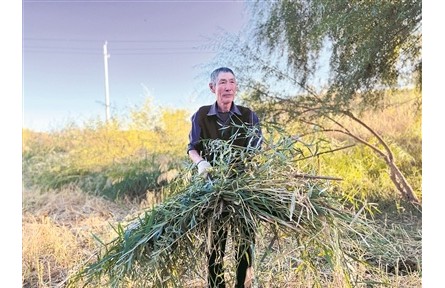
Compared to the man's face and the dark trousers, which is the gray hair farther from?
the dark trousers

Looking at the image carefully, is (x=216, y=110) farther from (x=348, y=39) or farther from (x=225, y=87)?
(x=348, y=39)

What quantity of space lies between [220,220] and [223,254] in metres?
0.21


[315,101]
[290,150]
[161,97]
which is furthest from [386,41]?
[161,97]

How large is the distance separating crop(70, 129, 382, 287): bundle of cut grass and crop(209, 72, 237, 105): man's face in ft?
0.81

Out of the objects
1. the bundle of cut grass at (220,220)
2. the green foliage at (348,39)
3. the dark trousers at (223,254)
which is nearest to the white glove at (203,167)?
the bundle of cut grass at (220,220)

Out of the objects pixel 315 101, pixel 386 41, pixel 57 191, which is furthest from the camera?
pixel 57 191

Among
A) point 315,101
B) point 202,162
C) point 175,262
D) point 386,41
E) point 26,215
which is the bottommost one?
point 26,215

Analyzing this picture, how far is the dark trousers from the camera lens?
3.23ft

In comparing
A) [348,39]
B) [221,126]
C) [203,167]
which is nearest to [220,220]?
[203,167]

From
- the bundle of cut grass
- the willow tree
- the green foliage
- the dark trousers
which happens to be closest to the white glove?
the bundle of cut grass

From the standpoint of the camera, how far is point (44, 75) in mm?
2598

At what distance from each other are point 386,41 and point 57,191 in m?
2.65
